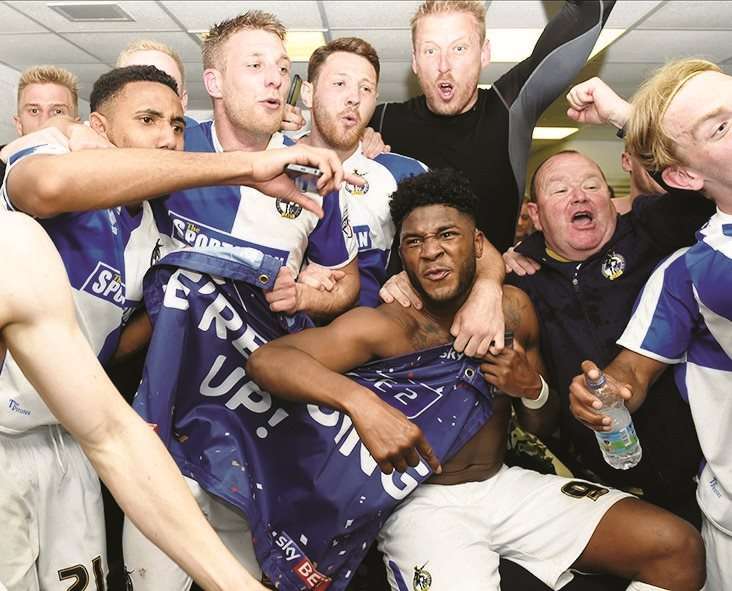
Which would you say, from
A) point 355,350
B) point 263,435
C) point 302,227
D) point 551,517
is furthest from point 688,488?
point 302,227

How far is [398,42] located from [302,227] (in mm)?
4613

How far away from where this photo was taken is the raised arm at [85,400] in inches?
41.4

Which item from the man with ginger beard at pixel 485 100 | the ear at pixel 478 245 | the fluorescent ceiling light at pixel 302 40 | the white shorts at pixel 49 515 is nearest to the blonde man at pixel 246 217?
the white shorts at pixel 49 515

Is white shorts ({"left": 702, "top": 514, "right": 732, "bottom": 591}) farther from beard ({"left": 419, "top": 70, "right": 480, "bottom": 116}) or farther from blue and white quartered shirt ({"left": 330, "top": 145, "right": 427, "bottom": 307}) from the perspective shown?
beard ({"left": 419, "top": 70, "right": 480, "bottom": 116})

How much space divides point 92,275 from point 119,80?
0.63 meters

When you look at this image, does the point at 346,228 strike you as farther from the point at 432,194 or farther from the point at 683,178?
the point at 683,178

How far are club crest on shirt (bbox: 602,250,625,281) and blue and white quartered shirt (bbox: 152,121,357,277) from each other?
0.85 m

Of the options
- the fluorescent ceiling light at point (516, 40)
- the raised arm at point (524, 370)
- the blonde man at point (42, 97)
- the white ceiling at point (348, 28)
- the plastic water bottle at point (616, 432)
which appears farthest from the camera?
the fluorescent ceiling light at point (516, 40)

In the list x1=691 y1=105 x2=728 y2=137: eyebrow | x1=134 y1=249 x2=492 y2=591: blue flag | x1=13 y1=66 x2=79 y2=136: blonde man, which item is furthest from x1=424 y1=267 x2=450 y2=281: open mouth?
x1=13 y1=66 x2=79 y2=136: blonde man

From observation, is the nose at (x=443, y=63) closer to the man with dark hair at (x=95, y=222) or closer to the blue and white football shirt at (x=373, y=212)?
the blue and white football shirt at (x=373, y=212)

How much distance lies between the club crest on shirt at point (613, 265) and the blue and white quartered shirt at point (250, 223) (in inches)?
33.5

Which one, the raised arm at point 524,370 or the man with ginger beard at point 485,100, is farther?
the man with ginger beard at point 485,100

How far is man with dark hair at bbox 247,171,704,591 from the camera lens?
1.84 meters

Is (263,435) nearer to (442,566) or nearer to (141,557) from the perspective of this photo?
(141,557)
